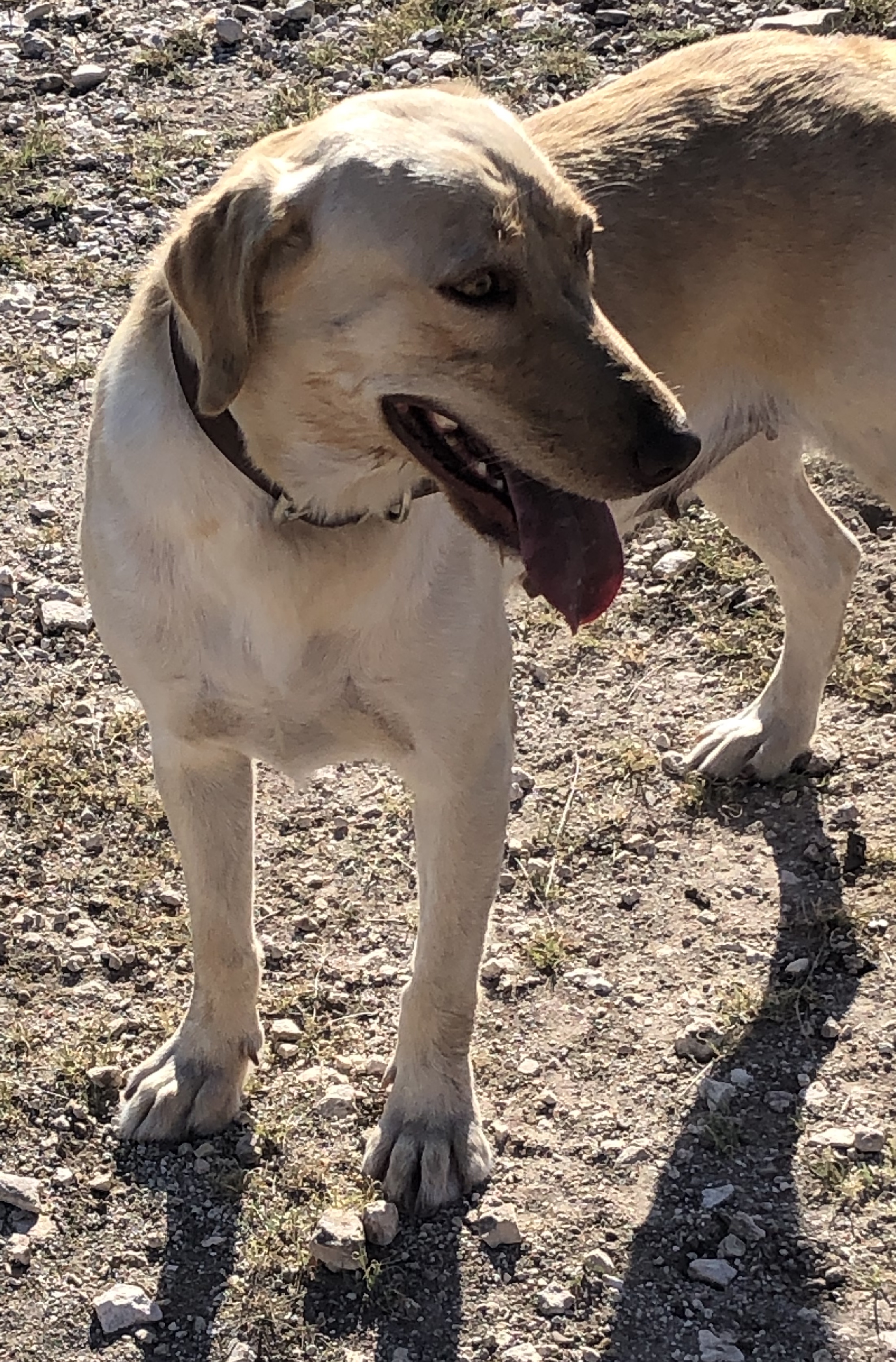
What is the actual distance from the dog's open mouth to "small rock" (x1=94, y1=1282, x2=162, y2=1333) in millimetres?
1437

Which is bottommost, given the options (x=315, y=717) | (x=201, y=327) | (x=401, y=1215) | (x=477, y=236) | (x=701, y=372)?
(x=401, y=1215)

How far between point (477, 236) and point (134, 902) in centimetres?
191

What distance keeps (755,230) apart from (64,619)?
6.70 ft

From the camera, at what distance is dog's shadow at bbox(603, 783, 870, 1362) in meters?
2.85

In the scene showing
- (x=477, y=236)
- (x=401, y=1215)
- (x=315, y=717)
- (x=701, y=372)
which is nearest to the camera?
(x=477, y=236)

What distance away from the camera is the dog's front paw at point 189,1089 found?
10.3ft

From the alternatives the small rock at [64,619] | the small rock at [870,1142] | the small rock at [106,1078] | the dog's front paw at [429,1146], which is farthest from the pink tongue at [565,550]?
the small rock at [64,619]

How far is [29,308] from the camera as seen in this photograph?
520 cm

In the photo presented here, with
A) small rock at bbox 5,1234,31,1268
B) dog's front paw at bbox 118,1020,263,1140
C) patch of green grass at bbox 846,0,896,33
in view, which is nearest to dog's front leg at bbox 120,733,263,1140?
dog's front paw at bbox 118,1020,263,1140

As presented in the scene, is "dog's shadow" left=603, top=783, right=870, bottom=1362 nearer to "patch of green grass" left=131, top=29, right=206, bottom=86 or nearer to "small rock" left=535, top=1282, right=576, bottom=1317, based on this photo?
"small rock" left=535, top=1282, right=576, bottom=1317

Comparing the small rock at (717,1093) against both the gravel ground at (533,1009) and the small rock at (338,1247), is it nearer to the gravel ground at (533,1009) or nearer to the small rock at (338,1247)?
the gravel ground at (533,1009)

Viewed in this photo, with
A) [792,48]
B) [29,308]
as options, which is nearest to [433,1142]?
[792,48]

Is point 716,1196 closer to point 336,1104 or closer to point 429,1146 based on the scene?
point 429,1146

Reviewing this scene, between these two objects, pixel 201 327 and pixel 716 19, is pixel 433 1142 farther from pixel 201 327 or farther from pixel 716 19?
pixel 716 19
